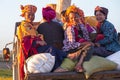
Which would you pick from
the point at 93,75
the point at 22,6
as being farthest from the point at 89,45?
the point at 22,6

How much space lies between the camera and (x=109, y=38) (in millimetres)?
7602

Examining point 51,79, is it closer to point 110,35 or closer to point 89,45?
point 89,45

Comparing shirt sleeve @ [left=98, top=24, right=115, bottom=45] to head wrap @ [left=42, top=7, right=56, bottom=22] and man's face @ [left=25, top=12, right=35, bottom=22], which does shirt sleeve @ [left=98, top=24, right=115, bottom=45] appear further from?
man's face @ [left=25, top=12, right=35, bottom=22]

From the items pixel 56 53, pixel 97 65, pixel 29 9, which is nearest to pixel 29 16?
pixel 29 9

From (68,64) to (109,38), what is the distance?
104 centimetres

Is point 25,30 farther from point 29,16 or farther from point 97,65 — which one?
point 97,65

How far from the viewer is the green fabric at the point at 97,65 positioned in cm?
669

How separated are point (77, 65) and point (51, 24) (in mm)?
1091

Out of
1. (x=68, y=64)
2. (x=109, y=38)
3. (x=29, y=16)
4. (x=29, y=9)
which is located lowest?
(x=68, y=64)

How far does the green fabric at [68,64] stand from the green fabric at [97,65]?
0.56ft

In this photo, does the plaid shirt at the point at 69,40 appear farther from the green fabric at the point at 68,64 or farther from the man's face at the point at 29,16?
the man's face at the point at 29,16

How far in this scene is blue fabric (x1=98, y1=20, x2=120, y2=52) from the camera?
7609 millimetres

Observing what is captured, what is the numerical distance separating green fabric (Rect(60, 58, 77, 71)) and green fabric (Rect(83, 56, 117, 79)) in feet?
0.56

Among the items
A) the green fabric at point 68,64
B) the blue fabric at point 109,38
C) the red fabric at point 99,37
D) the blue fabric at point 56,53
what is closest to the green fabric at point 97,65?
the green fabric at point 68,64
